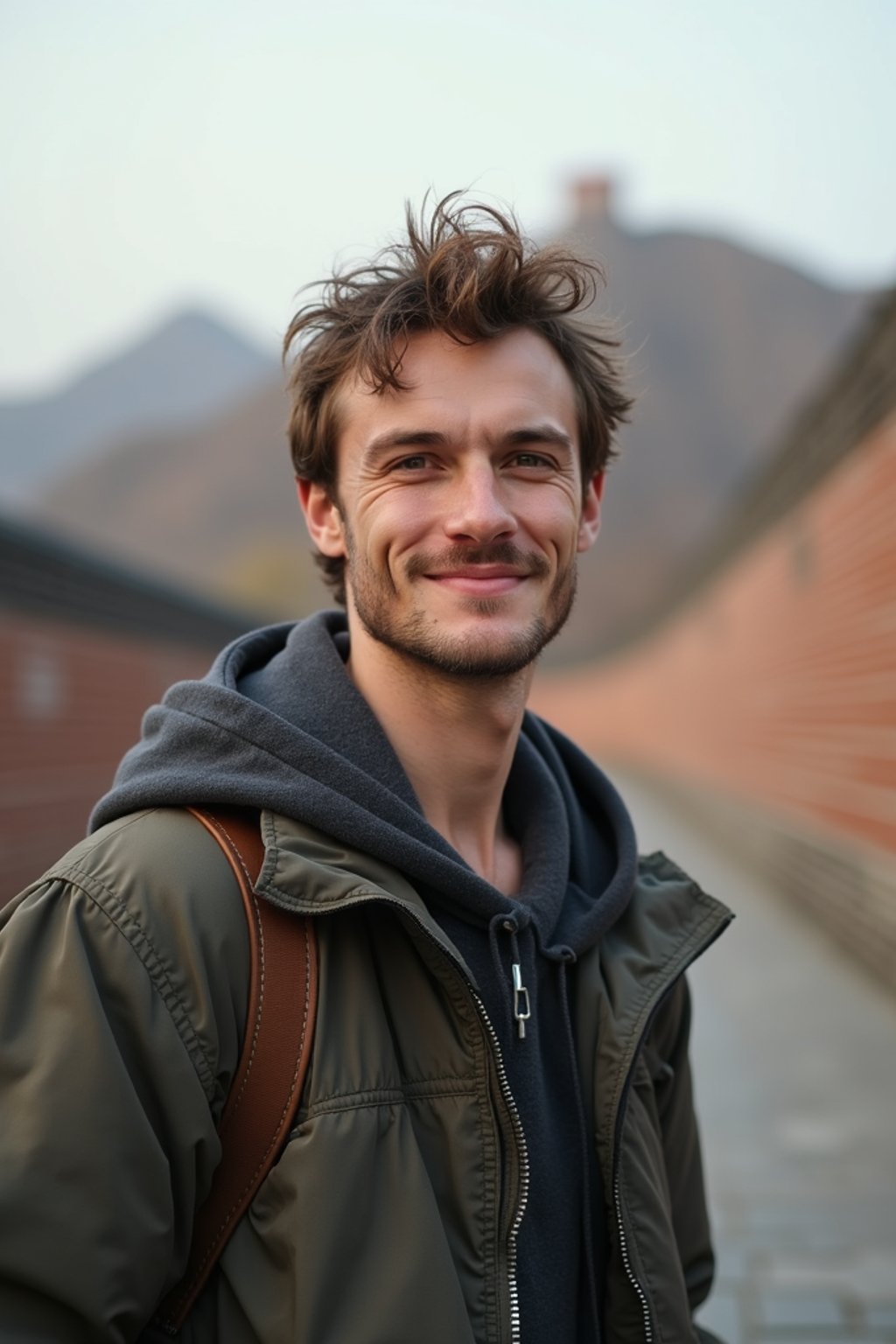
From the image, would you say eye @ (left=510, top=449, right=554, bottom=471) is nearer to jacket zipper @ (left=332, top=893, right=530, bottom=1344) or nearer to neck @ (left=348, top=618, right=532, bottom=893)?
neck @ (left=348, top=618, right=532, bottom=893)

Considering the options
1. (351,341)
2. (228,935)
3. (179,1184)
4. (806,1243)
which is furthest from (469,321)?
(806,1243)

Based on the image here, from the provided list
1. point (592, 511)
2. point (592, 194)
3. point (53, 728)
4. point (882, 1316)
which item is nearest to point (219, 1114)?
point (592, 511)

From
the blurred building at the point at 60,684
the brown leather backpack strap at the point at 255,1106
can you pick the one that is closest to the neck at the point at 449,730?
the brown leather backpack strap at the point at 255,1106

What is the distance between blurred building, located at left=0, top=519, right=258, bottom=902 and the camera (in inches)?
306

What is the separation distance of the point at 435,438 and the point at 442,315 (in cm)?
19

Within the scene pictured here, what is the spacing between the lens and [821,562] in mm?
11094

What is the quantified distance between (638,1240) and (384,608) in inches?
37.8

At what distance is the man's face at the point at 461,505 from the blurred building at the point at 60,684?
5.85 metres

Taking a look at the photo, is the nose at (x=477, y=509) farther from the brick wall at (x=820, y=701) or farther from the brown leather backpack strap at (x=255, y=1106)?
the brick wall at (x=820, y=701)

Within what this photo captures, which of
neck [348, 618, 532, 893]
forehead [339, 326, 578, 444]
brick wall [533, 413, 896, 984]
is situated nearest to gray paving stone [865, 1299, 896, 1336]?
neck [348, 618, 532, 893]

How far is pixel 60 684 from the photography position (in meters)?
8.83

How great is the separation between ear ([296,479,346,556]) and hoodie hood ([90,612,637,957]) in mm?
118

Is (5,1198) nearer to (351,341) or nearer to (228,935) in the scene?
(228,935)

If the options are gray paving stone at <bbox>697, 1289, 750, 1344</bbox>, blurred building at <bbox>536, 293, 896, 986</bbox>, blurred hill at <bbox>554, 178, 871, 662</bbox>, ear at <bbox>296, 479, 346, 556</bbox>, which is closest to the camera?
ear at <bbox>296, 479, 346, 556</bbox>
